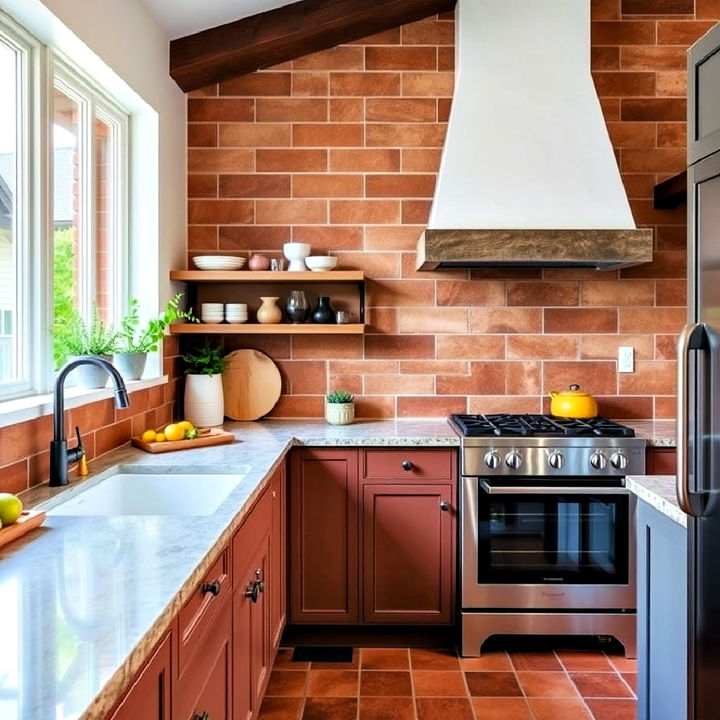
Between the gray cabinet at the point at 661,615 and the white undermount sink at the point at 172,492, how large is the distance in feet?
3.90

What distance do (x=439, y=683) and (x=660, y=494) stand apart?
4.43 feet

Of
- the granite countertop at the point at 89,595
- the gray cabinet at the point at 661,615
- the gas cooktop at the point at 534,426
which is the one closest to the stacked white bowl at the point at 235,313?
the gas cooktop at the point at 534,426

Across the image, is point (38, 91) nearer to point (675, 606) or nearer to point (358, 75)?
point (358, 75)

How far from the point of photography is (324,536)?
2.79 m

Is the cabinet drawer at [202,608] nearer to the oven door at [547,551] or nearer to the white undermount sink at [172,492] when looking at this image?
the white undermount sink at [172,492]

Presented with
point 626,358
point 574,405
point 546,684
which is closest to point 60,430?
point 546,684

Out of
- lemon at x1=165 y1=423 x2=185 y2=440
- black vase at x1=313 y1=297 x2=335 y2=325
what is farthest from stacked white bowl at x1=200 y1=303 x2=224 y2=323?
lemon at x1=165 y1=423 x2=185 y2=440

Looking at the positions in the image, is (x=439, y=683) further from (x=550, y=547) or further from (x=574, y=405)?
(x=574, y=405)

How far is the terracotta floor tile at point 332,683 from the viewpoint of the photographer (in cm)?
246

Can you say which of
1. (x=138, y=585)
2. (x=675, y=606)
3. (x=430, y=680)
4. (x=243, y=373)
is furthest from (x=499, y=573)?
(x=138, y=585)

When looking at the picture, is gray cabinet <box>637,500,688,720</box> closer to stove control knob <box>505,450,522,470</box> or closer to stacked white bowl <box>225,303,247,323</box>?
stove control knob <box>505,450,522,470</box>

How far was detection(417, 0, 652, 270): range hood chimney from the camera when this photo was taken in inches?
115

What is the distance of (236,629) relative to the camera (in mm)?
1712

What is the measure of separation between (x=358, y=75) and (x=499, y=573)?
2388mm
